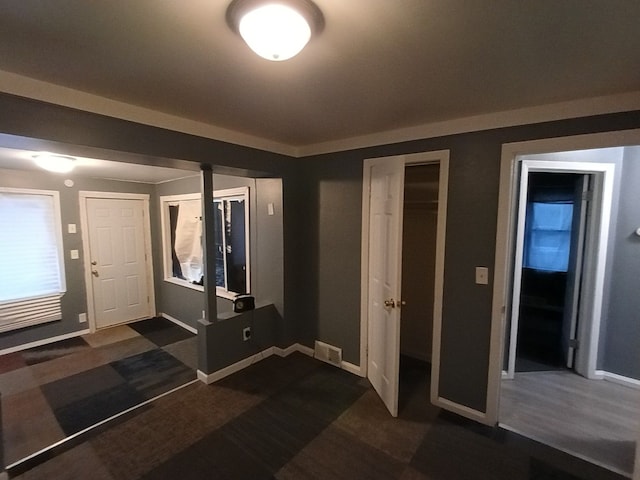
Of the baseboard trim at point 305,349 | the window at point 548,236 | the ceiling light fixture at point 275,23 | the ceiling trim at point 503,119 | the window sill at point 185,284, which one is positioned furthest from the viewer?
the window sill at point 185,284

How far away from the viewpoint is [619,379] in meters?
2.77

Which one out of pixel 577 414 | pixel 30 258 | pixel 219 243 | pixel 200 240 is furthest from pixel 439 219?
pixel 30 258

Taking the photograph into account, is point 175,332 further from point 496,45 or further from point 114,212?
point 496,45

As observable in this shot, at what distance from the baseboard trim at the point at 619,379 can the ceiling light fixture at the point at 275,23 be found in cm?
389

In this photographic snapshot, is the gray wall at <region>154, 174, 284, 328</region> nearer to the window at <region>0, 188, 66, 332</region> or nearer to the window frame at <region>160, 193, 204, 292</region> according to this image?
the window frame at <region>160, 193, 204, 292</region>

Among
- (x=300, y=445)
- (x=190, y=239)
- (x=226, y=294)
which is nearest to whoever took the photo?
(x=300, y=445)

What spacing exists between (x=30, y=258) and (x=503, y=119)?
17.1ft

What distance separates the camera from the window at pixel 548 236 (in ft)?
10.3

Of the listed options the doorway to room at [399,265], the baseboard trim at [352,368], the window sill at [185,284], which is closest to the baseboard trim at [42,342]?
the window sill at [185,284]

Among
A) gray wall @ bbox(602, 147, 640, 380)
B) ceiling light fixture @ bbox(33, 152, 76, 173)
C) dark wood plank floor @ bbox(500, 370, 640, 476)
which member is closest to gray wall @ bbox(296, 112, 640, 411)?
dark wood plank floor @ bbox(500, 370, 640, 476)

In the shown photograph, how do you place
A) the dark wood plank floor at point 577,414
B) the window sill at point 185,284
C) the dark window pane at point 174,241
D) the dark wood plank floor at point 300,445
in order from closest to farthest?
the dark wood plank floor at point 300,445 → the dark wood plank floor at point 577,414 → the window sill at point 185,284 → the dark window pane at point 174,241

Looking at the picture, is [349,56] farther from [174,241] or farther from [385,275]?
[174,241]

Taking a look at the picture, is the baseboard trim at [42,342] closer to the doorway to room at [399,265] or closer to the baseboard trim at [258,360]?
the baseboard trim at [258,360]

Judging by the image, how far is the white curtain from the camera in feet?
13.5
